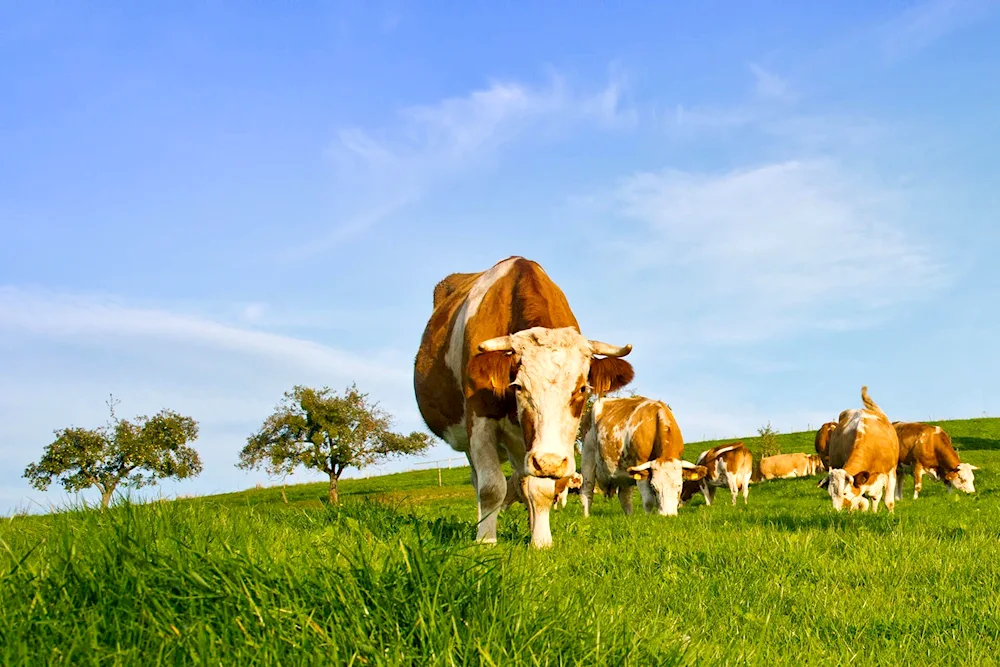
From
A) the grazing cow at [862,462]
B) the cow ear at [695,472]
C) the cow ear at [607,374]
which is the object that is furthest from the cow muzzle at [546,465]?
the grazing cow at [862,462]

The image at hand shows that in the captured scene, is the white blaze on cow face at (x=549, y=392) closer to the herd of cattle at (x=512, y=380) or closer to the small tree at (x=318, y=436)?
the herd of cattle at (x=512, y=380)

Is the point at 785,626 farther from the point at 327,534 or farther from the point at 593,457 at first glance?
the point at 593,457

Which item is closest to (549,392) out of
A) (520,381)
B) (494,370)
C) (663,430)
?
(520,381)

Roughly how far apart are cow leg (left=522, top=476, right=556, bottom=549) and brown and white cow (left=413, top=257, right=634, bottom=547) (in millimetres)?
10

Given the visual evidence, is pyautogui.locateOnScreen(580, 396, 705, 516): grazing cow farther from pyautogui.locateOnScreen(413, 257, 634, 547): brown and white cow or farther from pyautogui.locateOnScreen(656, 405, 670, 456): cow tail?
pyautogui.locateOnScreen(413, 257, 634, 547): brown and white cow

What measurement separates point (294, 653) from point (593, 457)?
59.4ft

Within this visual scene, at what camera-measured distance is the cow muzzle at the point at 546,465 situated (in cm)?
773

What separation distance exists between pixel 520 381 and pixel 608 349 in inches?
51.8

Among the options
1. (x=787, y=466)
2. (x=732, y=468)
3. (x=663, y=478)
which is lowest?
(x=787, y=466)

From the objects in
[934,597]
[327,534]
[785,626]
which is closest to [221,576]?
[327,534]

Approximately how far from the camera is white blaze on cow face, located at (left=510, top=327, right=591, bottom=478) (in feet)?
25.7

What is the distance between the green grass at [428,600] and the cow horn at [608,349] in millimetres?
2163

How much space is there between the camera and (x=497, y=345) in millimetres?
8297

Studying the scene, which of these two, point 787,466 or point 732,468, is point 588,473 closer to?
point 732,468
